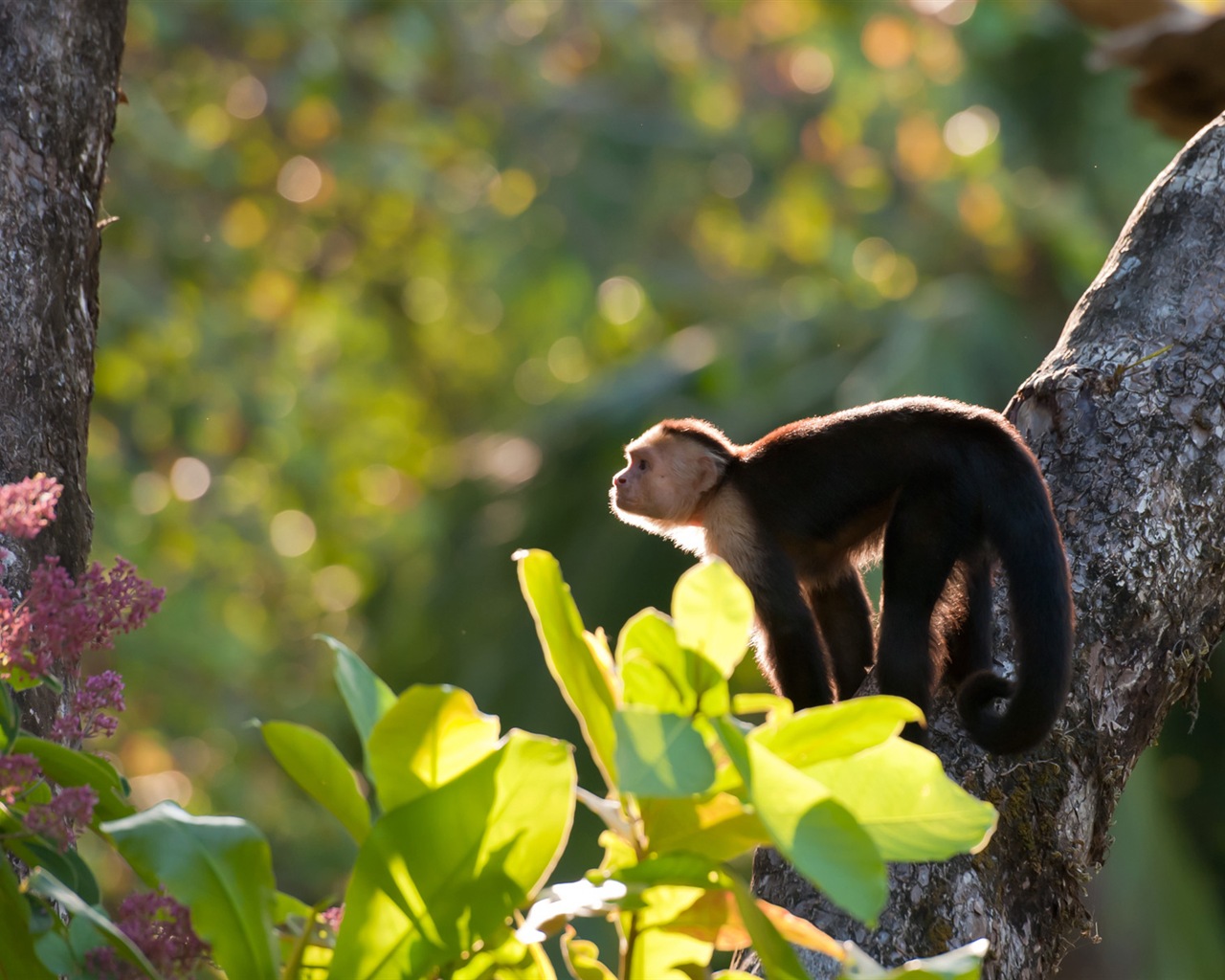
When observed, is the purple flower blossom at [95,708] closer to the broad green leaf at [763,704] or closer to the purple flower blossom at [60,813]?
the purple flower blossom at [60,813]

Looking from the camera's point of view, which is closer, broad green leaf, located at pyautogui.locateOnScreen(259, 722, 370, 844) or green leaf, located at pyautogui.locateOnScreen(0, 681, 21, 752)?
broad green leaf, located at pyautogui.locateOnScreen(259, 722, 370, 844)

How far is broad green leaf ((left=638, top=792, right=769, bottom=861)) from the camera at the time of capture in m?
1.03

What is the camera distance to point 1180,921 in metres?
7.86

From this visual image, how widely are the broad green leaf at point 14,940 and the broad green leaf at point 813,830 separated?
0.62 metres

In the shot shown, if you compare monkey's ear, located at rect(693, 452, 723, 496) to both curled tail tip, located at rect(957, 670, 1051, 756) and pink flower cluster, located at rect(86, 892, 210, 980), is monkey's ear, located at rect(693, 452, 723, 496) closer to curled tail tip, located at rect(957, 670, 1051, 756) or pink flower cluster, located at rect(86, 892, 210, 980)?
curled tail tip, located at rect(957, 670, 1051, 756)

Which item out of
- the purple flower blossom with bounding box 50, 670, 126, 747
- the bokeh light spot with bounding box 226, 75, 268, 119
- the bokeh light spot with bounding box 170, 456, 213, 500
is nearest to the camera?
the purple flower blossom with bounding box 50, 670, 126, 747

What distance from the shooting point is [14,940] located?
1.13 metres

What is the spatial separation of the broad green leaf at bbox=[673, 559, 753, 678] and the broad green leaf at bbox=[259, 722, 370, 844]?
0.95 ft

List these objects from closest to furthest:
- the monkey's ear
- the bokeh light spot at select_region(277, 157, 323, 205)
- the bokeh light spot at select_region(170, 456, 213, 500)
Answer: the monkey's ear → the bokeh light spot at select_region(170, 456, 213, 500) → the bokeh light spot at select_region(277, 157, 323, 205)

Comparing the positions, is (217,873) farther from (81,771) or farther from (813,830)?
(813,830)

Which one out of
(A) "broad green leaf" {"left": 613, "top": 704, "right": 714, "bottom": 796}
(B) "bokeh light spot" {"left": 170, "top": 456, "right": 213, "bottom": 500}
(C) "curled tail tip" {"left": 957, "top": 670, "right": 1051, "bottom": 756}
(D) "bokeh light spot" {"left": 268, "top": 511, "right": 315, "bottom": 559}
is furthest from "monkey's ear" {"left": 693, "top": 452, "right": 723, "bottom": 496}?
(D) "bokeh light spot" {"left": 268, "top": 511, "right": 315, "bottom": 559}

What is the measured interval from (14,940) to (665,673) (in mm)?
606

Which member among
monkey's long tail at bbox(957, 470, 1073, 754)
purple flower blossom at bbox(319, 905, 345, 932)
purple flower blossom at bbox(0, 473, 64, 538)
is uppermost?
purple flower blossom at bbox(0, 473, 64, 538)

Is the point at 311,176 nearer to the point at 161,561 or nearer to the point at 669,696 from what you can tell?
the point at 161,561
